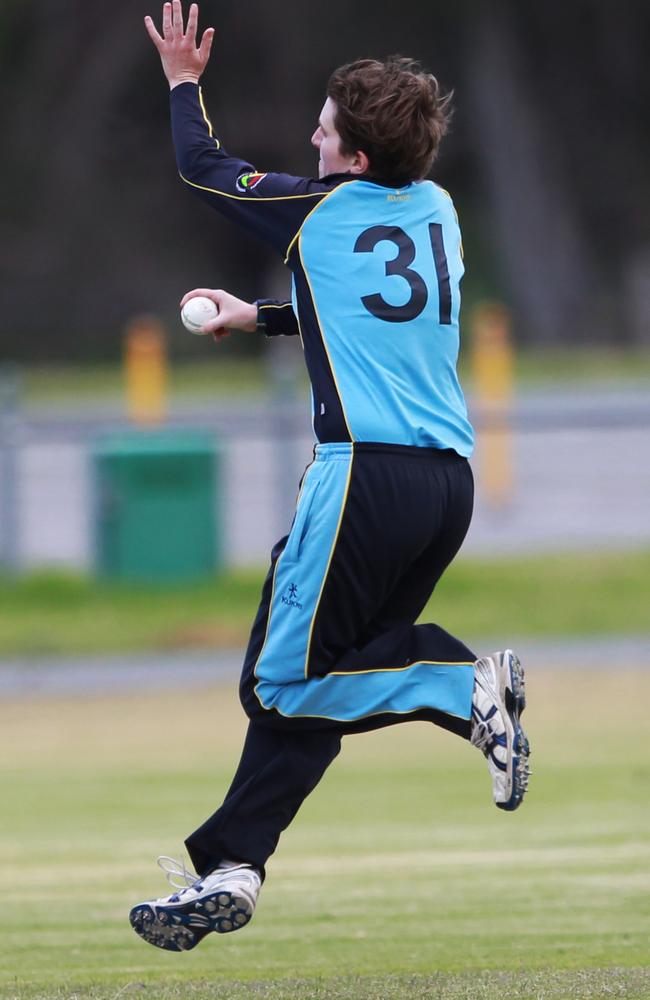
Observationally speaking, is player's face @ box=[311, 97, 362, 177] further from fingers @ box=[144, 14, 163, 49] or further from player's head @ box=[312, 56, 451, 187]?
fingers @ box=[144, 14, 163, 49]

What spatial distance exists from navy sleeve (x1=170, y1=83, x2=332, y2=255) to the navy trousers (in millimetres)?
571

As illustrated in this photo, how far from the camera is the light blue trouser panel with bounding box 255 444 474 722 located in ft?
15.0

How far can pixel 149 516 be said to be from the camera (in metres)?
13.3

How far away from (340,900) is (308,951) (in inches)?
30.8

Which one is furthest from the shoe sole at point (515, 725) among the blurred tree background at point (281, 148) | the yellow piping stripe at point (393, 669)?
the blurred tree background at point (281, 148)

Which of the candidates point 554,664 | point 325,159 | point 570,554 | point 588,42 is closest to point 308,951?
point 325,159

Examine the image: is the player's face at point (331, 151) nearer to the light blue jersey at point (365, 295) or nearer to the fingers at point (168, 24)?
the light blue jersey at point (365, 295)

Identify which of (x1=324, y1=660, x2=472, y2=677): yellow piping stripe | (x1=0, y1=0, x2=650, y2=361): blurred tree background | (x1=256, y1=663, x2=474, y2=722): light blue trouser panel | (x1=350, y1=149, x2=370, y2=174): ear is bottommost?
(x1=256, y1=663, x2=474, y2=722): light blue trouser panel

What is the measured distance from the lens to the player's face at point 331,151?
→ 15.4ft

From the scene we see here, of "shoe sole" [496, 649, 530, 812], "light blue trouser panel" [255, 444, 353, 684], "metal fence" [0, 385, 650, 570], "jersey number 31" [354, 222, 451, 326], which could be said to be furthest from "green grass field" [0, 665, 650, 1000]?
"metal fence" [0, 385, 650, 570]

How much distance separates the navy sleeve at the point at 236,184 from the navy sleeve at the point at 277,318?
0.23 meters

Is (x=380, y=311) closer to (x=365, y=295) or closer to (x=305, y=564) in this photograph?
(x=365, y=295)

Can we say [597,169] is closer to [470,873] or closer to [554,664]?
[554,664]

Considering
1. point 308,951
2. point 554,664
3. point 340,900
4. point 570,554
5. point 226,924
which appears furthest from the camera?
point 570,554
